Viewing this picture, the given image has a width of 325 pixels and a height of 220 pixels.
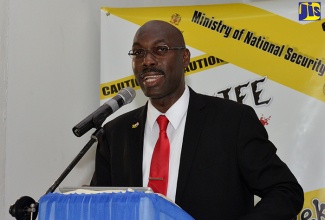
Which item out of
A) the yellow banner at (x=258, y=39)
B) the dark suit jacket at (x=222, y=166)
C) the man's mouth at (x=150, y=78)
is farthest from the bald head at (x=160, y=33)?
the yellow banner at (x=258, y=39)

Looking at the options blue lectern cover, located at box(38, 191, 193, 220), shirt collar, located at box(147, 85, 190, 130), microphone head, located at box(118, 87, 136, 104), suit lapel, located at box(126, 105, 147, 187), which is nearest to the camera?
blue lectern cover, located at box(38, 191, 193, 220)

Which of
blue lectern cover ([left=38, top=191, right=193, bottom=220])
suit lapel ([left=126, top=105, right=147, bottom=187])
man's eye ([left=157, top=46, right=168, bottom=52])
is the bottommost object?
blue lectern cover ([left=38, top=191, right=193, bottom=220])

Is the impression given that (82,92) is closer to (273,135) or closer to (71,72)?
(71,72)

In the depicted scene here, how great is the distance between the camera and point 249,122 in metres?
2.78

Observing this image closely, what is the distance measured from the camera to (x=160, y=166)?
273 centimetres

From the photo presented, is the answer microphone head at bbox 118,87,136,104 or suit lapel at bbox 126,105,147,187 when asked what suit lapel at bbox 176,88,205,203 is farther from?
microphone head at bbox 118,87,136,104

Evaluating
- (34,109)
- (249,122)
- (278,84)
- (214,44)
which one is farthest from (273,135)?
(34,109)

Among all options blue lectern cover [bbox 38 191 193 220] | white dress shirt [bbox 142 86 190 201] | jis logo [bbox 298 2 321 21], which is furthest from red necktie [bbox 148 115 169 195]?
jis logo [bbox 298 2 321 21]

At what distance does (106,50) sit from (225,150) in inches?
66.6

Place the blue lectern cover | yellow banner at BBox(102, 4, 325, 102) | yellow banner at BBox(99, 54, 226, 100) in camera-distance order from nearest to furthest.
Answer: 1. the blue lectern cover
2. yellow banner at BBox(102, 4, 325, 102)
3. yellow banner at BBox(99, 54, 226, 100)

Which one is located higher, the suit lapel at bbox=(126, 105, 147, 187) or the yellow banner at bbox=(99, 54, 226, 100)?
the yellow banner at bbox=(99, 54, 226, 100)

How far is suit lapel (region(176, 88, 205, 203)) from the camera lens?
8.77 ft

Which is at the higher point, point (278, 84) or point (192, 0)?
point (192, 0)

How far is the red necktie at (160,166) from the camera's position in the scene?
2.69 m
